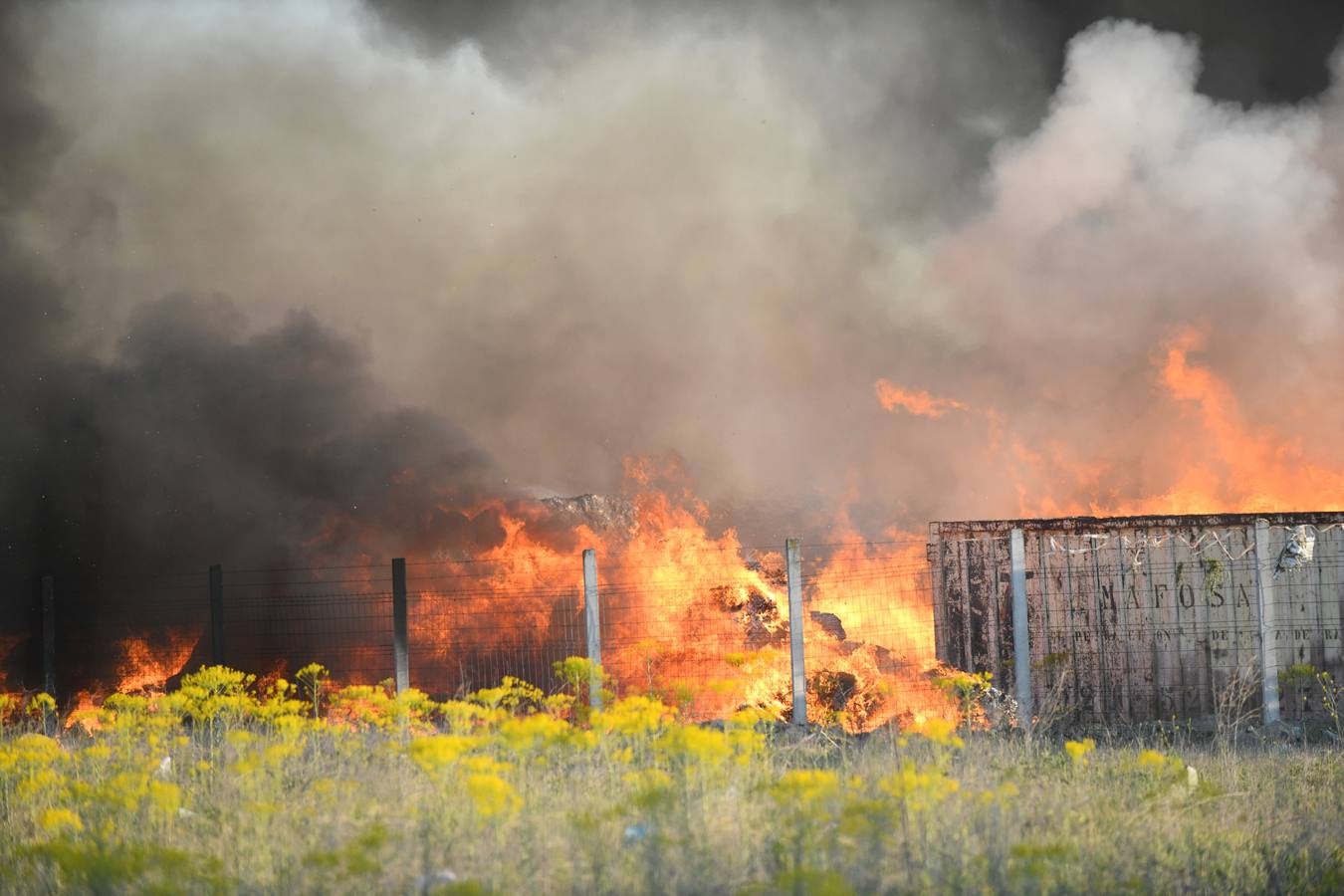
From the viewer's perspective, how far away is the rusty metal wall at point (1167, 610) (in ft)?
34.9

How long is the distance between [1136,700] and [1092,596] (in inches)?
41.2

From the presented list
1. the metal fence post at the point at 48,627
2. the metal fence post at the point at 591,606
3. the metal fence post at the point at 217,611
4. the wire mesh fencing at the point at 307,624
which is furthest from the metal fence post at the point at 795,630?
the metal fence post at the point at 48,627

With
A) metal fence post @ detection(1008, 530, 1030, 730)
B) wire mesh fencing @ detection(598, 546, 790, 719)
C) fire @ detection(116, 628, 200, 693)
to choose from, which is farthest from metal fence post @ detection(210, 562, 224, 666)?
metal fence post @ detection(1008, 530, 1030, 730)

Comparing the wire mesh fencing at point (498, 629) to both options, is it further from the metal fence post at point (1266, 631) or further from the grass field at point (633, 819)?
the metal fence post at point (1266, 631)

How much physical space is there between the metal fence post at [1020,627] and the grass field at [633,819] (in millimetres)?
2690

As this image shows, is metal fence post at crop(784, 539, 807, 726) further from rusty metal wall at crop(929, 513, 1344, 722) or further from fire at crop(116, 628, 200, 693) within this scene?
fire at crop(116, 628, 200, 693)

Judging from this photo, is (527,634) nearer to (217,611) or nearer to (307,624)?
(217,611)

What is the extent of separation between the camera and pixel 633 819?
587 cm

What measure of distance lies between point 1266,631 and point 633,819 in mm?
6656

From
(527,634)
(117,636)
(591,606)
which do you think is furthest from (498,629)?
(117,636)

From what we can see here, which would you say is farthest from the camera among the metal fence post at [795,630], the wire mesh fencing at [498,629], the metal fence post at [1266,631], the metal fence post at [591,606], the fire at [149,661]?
the fire at [149,661]

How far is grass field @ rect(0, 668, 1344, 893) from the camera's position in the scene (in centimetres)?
491

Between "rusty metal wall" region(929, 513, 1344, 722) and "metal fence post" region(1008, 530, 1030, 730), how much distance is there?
1.48 ft

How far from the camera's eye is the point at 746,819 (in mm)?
5664
